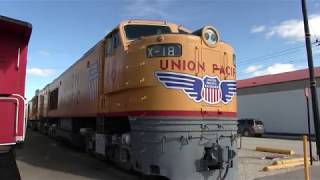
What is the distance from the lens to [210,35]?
10.5m

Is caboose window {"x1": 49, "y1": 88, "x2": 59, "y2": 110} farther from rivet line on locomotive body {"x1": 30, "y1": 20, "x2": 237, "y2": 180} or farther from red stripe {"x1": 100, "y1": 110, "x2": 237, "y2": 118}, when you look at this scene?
red stripe {"x1": 100, "y1": 110, "x2": 237, "y2": 118}

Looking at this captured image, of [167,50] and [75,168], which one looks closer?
[167,50]

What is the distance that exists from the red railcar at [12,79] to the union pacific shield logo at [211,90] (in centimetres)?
459

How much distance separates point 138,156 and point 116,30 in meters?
3.79

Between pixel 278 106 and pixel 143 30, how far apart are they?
34.4 metres

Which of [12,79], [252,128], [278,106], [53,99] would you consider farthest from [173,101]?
[278,106]

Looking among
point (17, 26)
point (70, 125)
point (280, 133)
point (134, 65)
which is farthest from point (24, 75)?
point (280, 133)

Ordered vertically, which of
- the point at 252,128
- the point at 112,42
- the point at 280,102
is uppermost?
the point at 280,102

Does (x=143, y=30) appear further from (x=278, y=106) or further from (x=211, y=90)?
(x=278, y=106)

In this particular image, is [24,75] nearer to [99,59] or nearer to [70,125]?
[99,59]

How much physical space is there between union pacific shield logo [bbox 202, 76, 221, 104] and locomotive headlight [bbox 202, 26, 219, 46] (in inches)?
36.1

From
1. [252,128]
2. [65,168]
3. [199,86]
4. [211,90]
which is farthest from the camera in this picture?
[252,128]

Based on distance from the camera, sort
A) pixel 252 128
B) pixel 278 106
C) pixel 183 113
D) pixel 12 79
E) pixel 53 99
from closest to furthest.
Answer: pixel 12 79, pixel 183 113, pixel 53 99, pixel 252 128, pixel 278 106

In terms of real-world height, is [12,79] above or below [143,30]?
below
